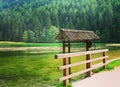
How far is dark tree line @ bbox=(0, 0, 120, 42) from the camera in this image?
41.7 metres

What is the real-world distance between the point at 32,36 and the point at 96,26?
846 centimetres

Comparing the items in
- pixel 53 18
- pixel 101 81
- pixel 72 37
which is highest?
pixel 53 18

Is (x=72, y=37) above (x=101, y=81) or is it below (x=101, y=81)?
above

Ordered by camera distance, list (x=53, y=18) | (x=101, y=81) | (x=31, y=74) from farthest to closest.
A: (x=53, y=18) < (x=31, y=74) < (x=101, y=81)

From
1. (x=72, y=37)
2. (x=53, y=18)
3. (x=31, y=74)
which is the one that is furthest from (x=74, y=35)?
(x=53, y=18)

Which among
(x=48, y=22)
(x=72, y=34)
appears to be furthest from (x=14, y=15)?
(x=72, y=34)

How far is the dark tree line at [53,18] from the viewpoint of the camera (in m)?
41.7

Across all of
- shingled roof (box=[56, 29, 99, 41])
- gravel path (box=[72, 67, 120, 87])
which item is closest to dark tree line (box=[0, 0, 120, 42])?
shingled roof (box=[56, 29, 99, 41])

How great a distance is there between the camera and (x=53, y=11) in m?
48.6

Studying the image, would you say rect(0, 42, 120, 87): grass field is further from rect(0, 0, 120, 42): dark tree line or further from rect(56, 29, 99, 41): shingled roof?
rect(0, 0, 120, 42): dark tree line

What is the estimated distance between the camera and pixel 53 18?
47.1 m

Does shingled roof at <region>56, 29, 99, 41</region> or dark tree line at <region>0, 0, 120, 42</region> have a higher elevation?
dark tree line at <region>0, 0, 120, 42</region>

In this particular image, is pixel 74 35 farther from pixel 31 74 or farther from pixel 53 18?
pixel 53 18

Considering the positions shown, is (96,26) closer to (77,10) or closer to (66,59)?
(77,10)
